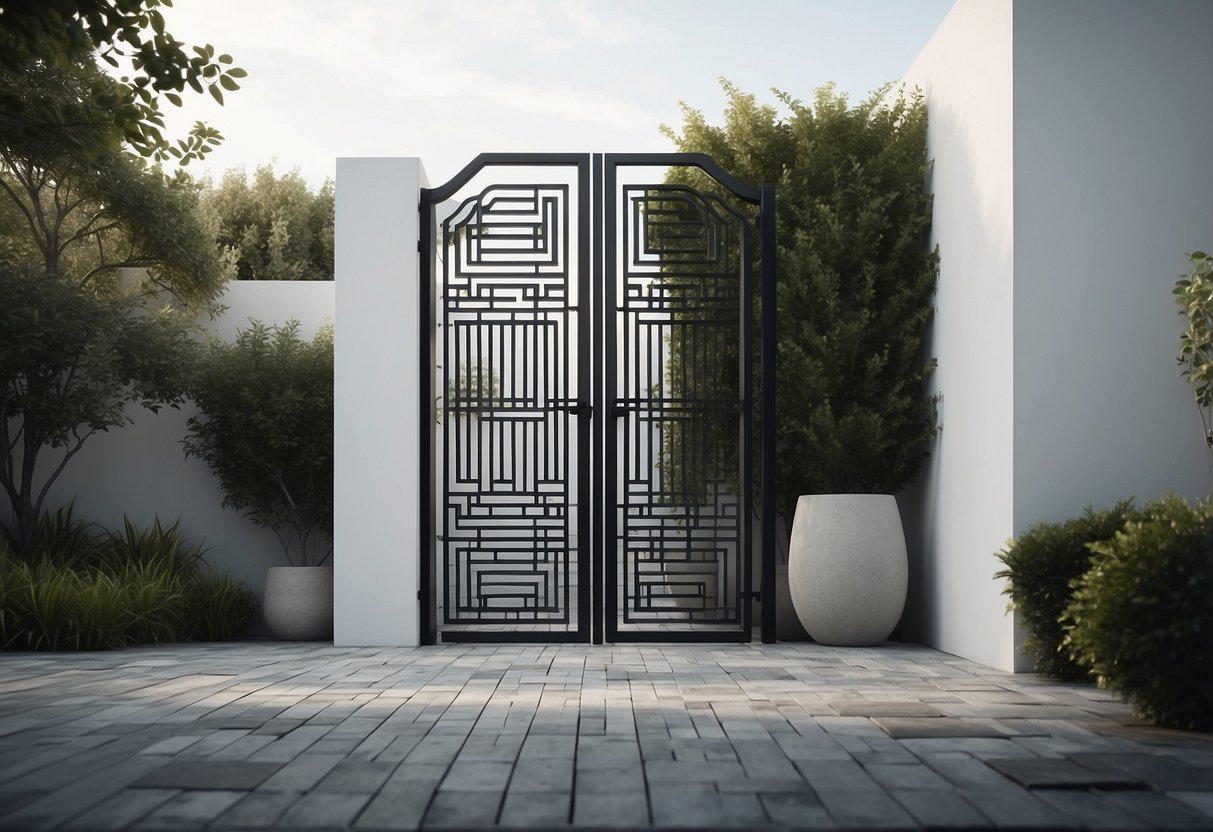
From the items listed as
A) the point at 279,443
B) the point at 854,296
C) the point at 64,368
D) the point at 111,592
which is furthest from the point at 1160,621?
the point at 64,368

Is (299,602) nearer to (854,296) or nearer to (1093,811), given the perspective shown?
(854,296)

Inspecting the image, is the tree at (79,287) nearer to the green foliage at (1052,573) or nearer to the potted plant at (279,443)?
the potted plant at (279,443)

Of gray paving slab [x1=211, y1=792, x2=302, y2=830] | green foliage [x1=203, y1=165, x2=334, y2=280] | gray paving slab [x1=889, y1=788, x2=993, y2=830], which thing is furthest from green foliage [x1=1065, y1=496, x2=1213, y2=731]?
green foliage [x1=203, y1=165, x2=334, y2=280]

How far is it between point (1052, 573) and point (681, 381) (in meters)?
2.71

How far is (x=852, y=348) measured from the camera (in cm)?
621

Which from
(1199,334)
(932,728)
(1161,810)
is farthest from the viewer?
(1199,334)

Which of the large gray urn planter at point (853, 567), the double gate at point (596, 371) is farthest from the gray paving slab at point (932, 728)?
the double gate at point (596, 371)

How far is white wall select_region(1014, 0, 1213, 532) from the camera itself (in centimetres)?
481

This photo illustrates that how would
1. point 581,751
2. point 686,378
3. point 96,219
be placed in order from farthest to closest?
point 96,219 < point 686,378 < point 581,751

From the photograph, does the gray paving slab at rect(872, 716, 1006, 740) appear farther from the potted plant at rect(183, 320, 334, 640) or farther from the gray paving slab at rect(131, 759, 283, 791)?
the potted plant at rect(183, 320, 334, 640)

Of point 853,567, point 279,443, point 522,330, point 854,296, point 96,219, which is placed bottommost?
point 853,567

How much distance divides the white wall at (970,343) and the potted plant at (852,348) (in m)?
0.17

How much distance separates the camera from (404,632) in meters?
6.09

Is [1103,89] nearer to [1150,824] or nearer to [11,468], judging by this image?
[1150,824]
